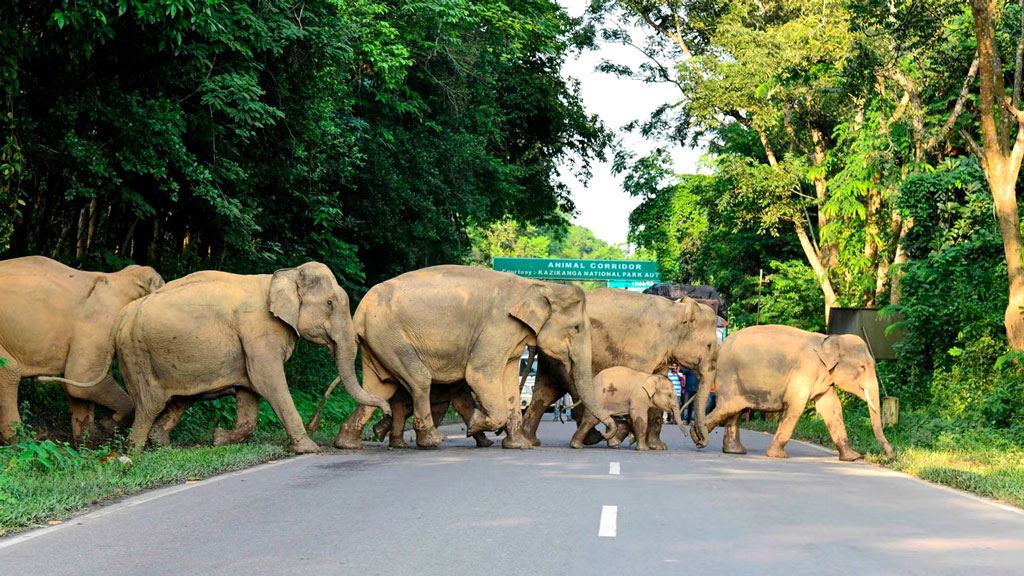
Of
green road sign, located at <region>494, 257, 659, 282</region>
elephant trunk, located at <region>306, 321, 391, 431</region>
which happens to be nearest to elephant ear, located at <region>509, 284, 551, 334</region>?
elephant trunk, located at <region>306, 321, 391, 431</region>

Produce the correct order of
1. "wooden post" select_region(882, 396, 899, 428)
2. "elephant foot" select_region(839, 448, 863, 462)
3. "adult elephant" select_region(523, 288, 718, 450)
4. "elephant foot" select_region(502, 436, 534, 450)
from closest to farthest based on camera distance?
1. "elephant foot" select_region(502, 436, 534, 450)
2. "elephant foot" select_region(839, 448, 863, 462)
3. "adult elephant" select_region(523, 288, 718, 450)
4. "wooden post" select_region(882, 396, 899, 428)

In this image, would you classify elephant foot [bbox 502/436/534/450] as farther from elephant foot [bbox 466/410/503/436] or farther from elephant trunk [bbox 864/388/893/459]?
elephant trunk [bbox 864/388/893/459]

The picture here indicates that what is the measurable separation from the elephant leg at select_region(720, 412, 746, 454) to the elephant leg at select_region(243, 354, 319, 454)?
6.32 metres

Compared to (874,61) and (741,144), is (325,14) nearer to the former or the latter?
(874,61)

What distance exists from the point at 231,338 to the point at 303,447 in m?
1.57

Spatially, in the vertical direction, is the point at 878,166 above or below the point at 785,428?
above

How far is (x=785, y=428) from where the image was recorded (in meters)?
17.2

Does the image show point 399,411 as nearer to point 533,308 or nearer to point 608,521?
point 533,308

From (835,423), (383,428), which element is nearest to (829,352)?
(835,423)

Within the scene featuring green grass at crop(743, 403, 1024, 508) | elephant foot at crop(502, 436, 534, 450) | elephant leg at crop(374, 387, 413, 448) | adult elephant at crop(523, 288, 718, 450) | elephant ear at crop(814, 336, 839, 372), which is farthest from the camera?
adult elephant at crop(523, 288, 718, 450)

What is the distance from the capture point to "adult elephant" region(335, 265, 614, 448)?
52.8 ft

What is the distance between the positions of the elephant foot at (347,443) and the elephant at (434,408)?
23.7 inches

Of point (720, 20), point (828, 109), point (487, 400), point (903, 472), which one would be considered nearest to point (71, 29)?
point (487, 400)

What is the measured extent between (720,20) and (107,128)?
69.4 feet
